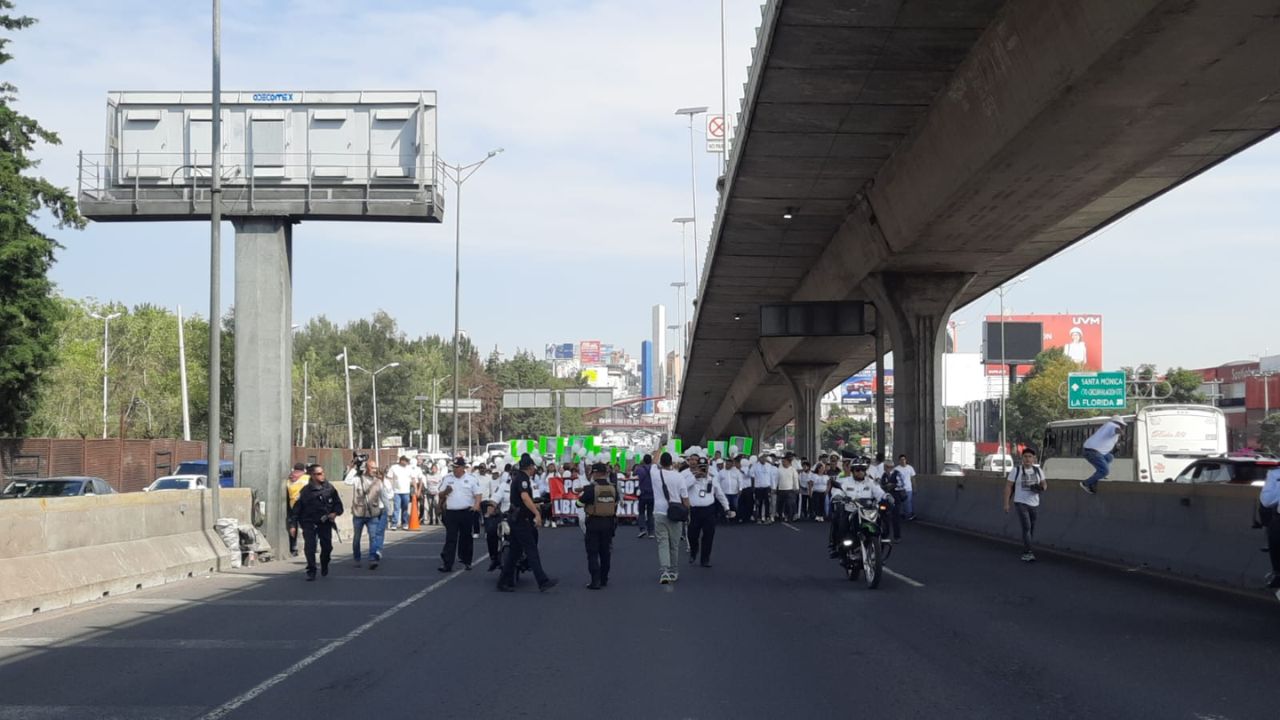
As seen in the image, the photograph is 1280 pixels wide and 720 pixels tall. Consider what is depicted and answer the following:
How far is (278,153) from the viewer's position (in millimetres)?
26047

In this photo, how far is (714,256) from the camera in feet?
129

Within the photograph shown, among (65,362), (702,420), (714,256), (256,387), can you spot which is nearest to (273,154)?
(256,387)

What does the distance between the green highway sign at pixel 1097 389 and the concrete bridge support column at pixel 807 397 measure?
11.4m

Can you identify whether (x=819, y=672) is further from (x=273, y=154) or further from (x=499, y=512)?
(x=273, y=154)

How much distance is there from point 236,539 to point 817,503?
19569 mm

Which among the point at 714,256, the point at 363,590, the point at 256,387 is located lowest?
the point at 363,590

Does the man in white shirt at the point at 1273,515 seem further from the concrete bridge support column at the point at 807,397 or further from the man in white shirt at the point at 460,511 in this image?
the concrete bridge support column at the point at 807,397

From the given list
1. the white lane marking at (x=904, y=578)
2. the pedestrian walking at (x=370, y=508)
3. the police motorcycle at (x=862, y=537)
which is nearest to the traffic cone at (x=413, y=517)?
the pedestrian walking at (x=370, y=508)

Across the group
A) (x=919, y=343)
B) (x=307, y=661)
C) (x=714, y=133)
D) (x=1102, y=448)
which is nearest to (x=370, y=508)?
Result: (x=307, y=661)

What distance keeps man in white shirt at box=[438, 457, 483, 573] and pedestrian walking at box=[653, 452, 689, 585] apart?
3.08 m

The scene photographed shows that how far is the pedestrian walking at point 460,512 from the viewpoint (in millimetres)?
20609

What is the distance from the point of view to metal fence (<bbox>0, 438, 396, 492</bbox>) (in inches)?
1599

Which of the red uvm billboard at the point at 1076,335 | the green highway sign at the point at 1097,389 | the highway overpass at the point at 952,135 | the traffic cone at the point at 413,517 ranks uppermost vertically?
the red uvm billboard at the point at 1076,335

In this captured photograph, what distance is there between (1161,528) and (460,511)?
10227 mm
